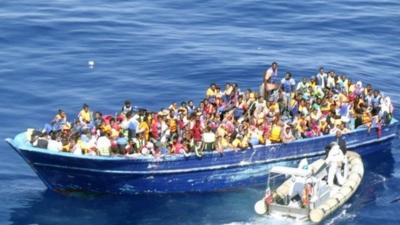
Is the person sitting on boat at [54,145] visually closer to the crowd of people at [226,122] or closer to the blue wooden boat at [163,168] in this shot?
the crowd of people at [226,122]

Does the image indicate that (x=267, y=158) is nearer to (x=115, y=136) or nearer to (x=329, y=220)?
(x=329, y=220)

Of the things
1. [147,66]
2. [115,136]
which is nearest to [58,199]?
[115,136]

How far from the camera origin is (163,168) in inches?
1572

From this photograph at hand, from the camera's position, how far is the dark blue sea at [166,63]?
4019 centimetres

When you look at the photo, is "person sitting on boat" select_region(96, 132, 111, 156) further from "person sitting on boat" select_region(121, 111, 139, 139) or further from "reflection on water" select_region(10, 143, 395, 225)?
"reflection on water" select_region(10, 143, 395, 225)

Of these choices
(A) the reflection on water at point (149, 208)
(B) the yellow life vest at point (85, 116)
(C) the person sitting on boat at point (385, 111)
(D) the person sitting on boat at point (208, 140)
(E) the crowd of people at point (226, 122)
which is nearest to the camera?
(A) the reflection on water at point (149, 208)

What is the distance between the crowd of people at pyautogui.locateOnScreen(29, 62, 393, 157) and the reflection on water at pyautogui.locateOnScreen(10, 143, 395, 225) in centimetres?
236

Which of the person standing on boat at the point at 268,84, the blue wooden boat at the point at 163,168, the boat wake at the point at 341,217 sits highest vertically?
the person standing on boat at the point at 268,84

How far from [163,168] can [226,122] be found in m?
3.60

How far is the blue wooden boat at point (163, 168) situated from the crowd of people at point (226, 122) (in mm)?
395

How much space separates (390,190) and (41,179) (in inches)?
626

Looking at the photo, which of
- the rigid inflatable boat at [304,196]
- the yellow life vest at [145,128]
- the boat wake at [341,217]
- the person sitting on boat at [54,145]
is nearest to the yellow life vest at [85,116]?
the person sitting on boat at [54,145]

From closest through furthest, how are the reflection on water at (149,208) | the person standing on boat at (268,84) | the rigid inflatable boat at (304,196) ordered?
1. the rigid inflatable boat at (304,196)
2. the reflection on water at (149,208)
3. the person standing on boat at (268,84)

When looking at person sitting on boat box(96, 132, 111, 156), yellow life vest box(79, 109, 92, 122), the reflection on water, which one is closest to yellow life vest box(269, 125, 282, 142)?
the reflection on water
